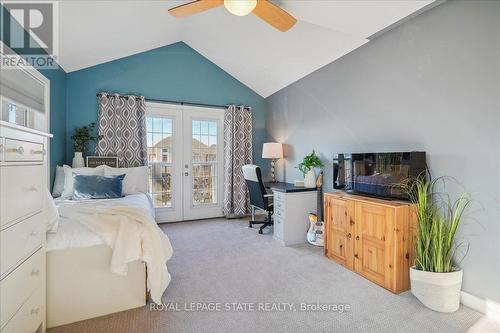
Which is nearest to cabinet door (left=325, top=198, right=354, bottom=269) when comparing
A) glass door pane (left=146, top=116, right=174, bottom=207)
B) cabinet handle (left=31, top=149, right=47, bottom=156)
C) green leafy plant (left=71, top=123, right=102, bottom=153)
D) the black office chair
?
the black office chair

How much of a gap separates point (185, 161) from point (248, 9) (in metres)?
3.06

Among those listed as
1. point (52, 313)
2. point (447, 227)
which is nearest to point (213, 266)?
point (52, 313)

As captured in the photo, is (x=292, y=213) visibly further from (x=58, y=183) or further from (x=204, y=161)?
(x=58, y=183)

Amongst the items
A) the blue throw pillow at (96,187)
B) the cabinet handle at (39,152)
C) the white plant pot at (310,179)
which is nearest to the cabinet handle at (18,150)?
the cabinet handle at (39,152)

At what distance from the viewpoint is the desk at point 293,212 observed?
3.34 m

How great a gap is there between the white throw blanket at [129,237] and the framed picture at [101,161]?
1.92 m

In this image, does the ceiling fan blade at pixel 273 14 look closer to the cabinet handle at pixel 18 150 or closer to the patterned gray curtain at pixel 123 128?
the cabinet handle at pixel 18 150

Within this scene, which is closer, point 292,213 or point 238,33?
point 292,213

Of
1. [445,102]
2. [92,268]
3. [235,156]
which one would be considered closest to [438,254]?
[445,102]

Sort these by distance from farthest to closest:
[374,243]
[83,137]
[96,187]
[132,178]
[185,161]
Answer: [185,161] → [83,137] → [132,178] → [96,187] → [374,243]

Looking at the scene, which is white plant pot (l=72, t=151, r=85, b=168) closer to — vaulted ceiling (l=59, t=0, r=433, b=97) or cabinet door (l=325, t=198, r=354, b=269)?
vaulted ceiling (l=59, t=0, r=433, b=97)

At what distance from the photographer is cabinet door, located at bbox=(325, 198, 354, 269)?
2.59 m

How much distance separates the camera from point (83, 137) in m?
3.61

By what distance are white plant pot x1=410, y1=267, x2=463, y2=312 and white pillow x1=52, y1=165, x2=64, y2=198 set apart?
3.99 meters
